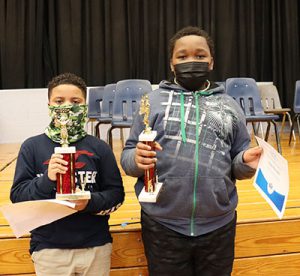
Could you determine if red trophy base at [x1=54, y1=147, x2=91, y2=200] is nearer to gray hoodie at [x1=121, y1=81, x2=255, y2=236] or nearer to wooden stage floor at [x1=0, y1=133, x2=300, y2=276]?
gray hoodie at [x1=121, y1=81, x2=255, y2=236]

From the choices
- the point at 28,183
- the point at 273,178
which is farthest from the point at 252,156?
the point at 28,183

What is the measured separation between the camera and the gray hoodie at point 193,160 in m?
1.31

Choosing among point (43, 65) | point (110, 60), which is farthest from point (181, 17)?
point (43, 65)

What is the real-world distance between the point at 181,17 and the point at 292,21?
1.71 metres

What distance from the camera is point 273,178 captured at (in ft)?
3.95

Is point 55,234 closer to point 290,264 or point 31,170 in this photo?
point 31,170

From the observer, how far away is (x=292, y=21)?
21.5ft

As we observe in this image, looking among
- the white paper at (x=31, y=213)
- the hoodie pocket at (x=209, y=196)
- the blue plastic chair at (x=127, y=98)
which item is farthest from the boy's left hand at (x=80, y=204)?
the blue plastic chair at (x=127, y=98)

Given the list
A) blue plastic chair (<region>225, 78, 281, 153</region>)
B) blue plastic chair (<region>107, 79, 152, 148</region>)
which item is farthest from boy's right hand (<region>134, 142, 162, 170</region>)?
blue plastic chair (<region>225, 78, 281, 153</region>)

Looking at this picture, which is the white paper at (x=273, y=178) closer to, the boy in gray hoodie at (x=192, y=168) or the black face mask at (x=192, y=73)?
the boy in gray hoodie at (x=192, y=168)

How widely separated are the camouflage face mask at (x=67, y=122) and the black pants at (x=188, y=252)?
37cm

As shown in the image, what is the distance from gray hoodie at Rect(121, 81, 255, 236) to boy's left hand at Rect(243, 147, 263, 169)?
0.02m

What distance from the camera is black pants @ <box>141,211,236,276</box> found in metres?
1.32

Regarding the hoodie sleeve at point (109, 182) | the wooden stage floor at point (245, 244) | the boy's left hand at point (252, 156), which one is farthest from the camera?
the wooden stage floor at point (245, 244)
